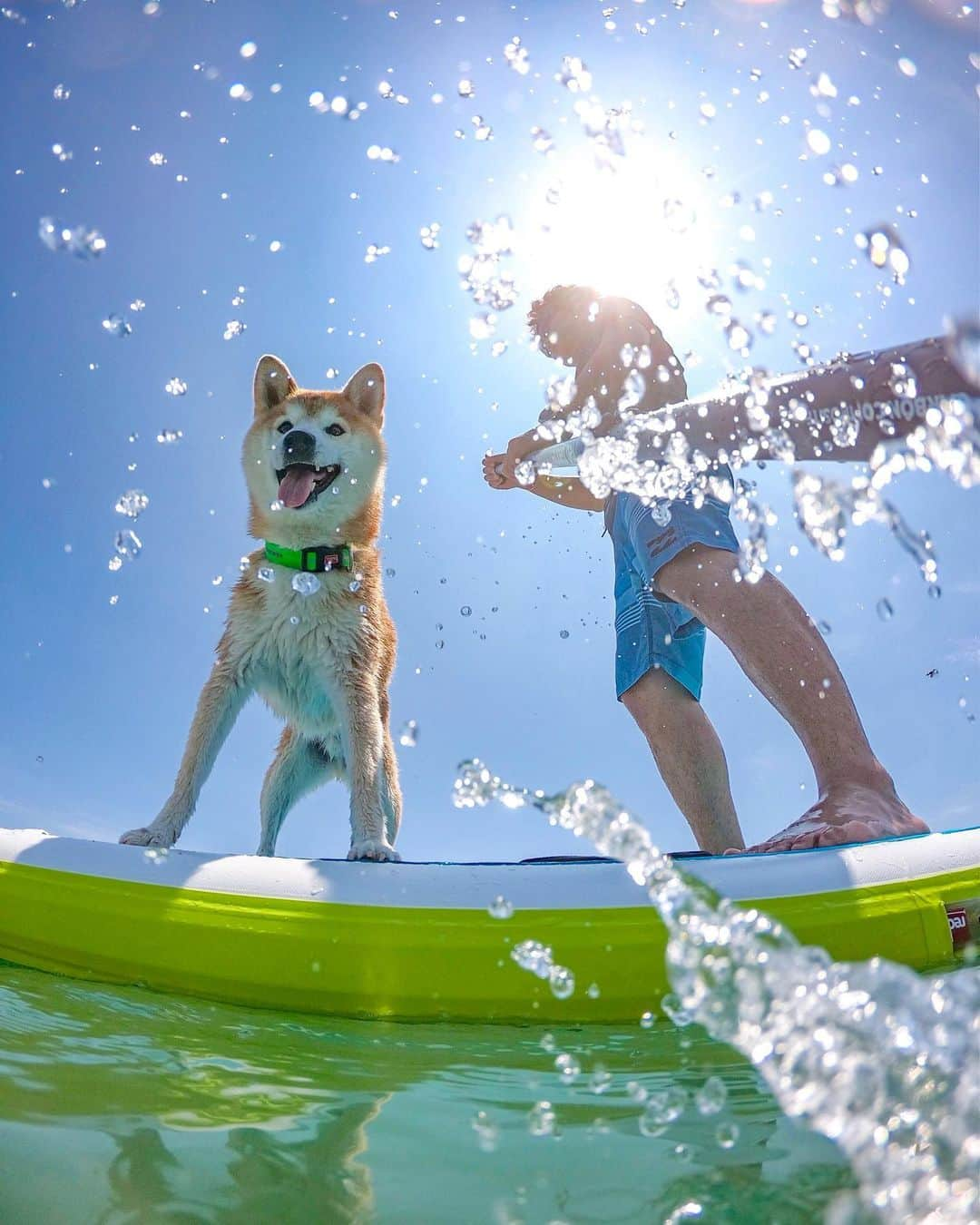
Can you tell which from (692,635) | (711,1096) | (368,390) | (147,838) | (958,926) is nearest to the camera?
(711,1096)

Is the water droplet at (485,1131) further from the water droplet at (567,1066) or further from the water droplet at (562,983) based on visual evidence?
the water droplet at (562,983)

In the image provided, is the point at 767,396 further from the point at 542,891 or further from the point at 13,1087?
the point at 13,1087

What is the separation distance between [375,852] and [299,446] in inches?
56.7

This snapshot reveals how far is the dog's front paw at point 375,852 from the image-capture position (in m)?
2.50

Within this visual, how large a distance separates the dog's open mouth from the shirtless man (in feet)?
1.99

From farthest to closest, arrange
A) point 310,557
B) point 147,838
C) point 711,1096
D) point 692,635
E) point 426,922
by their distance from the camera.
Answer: point 310,557 < point 692,635 < point 147,838 < point 426,922 < point 711,1096

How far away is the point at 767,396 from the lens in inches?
65.4

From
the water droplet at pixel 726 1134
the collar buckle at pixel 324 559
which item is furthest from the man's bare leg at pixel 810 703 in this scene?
the water droplet at pixel 726 1134

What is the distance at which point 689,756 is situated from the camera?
279cm

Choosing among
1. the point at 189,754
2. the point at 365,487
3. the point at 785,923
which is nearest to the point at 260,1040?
the point at 785,923

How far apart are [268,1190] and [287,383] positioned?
2.93 metres

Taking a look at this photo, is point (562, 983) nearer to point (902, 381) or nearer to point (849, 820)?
point (849, 820)

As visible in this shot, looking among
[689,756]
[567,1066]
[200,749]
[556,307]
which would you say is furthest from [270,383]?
[567,1066]

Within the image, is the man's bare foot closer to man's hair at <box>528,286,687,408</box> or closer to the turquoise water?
the turquoise water
